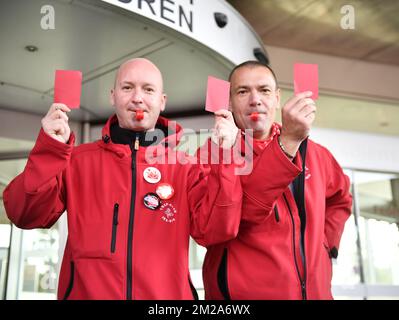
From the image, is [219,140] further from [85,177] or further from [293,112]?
[85,177]

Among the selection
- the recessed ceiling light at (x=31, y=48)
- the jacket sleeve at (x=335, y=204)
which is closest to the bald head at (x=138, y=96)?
the jacket sleeve at (x=335, y=204)

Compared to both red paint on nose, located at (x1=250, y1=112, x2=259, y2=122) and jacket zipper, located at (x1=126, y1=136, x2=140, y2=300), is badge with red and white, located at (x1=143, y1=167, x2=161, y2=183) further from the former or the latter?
red paint on nose, located at (x1=250, y1=112, x2=259, y2=122)

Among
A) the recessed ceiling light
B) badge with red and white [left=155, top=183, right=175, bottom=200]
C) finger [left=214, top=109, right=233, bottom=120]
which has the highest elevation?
the recessed ceiling light

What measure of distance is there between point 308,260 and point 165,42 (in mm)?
1282

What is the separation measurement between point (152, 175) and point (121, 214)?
16 centimetres

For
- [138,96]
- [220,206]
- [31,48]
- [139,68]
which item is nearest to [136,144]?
[138,96]

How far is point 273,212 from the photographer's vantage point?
1.50 metres

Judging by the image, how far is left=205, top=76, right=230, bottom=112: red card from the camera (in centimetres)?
136

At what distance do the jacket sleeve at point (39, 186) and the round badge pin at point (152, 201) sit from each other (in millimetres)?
257

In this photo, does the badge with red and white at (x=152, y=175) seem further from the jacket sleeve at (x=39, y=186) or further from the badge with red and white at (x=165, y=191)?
the jacket sleeve at (x=39, y=186)

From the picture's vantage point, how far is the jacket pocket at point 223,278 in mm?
1488

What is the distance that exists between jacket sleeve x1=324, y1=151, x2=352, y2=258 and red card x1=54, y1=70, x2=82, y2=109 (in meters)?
0.93

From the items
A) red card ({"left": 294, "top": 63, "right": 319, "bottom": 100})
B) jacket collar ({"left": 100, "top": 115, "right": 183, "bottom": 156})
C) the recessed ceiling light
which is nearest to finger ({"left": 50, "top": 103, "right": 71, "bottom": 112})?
jacket collar ({"left": 100, "top": 115, "right": 183, "bottom": 156})
